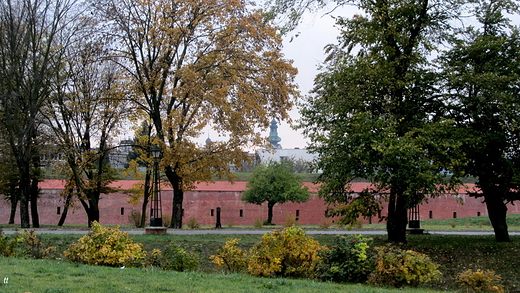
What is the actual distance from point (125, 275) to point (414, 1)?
10846mm

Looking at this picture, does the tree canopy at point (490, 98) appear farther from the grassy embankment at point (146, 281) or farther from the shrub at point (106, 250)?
the shrub at point (106, 250)

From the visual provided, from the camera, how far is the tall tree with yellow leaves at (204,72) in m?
20.9

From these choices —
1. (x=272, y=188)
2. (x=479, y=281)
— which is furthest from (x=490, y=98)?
(x=272, y=188)

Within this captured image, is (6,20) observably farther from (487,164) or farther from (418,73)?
(487,164)

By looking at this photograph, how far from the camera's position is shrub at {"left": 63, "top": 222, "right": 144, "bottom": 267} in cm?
976

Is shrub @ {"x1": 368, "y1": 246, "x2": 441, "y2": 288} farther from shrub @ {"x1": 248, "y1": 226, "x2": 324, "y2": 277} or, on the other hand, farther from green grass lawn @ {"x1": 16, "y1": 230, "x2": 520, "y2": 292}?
shrub @ {"x1": 248, "y1": 226, "x2": 324, "y2": 277}

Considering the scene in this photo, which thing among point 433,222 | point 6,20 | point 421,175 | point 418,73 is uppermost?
point 6,20

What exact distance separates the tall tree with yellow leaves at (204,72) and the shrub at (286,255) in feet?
38.0

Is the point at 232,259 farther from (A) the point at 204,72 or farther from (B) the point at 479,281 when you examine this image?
(A) the point at 204,72

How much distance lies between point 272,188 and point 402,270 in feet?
111

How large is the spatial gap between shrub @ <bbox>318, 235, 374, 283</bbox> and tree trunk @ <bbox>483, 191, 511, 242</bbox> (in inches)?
353

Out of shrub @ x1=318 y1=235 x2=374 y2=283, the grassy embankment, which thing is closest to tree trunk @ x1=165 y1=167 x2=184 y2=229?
the grassy embankment

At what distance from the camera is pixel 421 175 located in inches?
497

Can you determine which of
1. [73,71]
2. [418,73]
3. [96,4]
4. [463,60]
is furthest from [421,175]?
[73,71]
